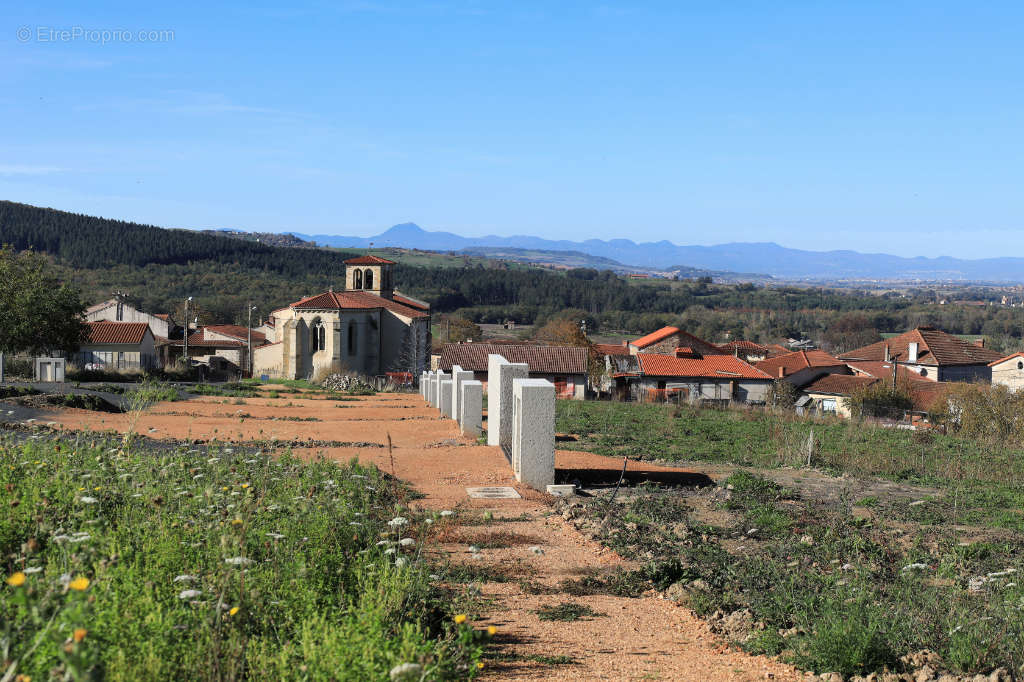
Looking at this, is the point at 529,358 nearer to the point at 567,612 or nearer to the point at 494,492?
the point at 494,492

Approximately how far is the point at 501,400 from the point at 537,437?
4199mm

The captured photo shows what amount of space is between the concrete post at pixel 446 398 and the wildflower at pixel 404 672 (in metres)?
22.1

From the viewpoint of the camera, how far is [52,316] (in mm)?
36844

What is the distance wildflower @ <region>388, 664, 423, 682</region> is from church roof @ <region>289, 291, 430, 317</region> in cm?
4717

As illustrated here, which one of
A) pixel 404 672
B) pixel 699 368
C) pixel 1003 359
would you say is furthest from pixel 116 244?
pixel 404 672

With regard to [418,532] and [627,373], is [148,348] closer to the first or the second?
[627,373]

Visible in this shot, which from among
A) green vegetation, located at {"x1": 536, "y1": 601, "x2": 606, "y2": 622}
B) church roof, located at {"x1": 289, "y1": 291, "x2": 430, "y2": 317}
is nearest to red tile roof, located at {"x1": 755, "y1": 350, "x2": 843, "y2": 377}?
church roof, located at {"x1": 289, "y1": 291, "x2": 430, "y2": 317}

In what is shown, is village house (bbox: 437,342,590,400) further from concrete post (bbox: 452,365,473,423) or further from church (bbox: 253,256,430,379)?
concrete post (bbox: 452,365,473,423)

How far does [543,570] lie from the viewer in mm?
8398

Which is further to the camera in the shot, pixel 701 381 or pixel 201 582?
pixel 701 381

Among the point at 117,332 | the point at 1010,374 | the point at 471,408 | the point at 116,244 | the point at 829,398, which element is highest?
the point at 116,244

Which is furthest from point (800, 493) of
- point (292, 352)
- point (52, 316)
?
point (292, 352)

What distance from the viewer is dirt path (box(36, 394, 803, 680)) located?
5820 mm

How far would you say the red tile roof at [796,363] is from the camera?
50.7 metres
